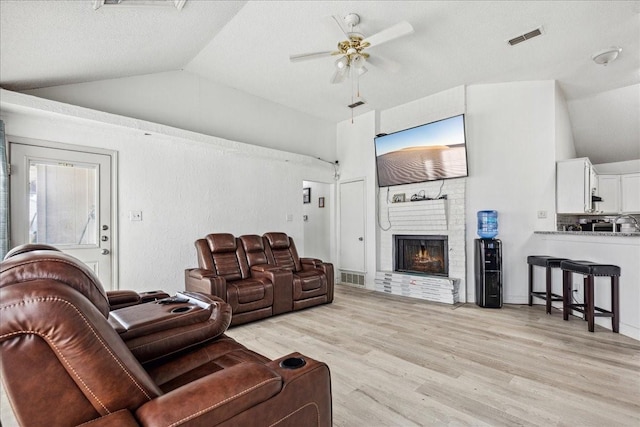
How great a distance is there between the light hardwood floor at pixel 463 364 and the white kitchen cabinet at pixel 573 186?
4.98 ft

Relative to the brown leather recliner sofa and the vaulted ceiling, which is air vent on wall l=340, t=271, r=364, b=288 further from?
the brown leather recliner sofa

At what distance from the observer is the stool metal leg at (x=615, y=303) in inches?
129

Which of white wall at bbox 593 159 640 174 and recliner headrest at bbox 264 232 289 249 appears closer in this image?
recliner headrest at bbox 264 232 289 249

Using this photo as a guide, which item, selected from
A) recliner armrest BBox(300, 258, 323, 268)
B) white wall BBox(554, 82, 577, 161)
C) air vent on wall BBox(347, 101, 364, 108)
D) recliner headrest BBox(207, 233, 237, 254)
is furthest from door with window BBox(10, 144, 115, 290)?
white wall BBox(554, 82, 577, 161)

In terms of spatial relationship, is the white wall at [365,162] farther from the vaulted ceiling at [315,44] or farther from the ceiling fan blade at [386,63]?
the ceiling fan blade at [386,63]

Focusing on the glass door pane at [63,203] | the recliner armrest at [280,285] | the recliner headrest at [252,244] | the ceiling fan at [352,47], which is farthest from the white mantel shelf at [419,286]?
the glass door pane at [63,203]

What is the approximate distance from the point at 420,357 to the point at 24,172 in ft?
14.7

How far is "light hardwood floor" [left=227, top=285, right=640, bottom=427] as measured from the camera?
1.97 metres

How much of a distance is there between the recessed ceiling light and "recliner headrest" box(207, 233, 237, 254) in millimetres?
5262

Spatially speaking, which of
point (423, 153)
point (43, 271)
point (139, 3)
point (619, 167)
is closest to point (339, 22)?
point (139, 3)

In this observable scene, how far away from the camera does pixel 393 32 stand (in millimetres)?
2836

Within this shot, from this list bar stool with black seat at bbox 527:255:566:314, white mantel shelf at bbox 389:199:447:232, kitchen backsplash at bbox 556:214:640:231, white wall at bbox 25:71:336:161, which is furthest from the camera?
white mantel shelf at bbox 389:199:447:232

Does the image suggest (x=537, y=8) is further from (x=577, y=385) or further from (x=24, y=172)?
(x=24, y=172)

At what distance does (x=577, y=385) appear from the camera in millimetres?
2283
